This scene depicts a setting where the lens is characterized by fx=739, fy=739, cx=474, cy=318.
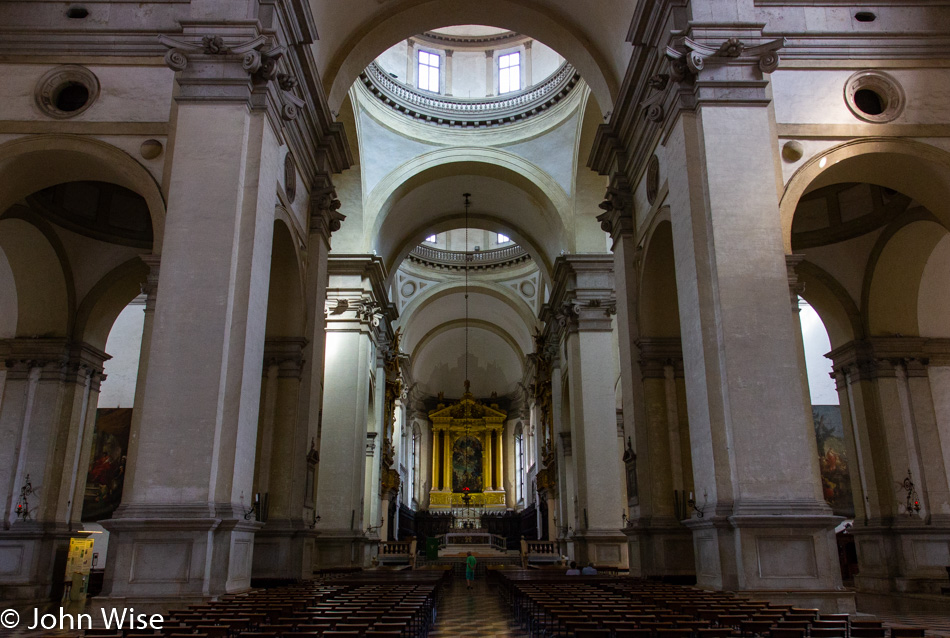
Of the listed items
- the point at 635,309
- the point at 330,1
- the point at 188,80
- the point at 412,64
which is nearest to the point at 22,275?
the point at 188,80

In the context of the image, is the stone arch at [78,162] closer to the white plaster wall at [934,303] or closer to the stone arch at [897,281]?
the stone arch at [897,281]

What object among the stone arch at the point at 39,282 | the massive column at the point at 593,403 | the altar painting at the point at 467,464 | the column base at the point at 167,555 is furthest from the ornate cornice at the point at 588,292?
the altar painting at the point at 467,464

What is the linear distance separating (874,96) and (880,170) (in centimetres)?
110

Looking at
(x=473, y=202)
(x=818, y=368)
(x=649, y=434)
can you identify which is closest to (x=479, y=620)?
(x=649, y=434)

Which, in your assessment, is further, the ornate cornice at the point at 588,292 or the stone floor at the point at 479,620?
the ornate cornice at the point at 588,292

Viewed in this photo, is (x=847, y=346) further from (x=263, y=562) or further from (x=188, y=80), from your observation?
(x=188, y=80)

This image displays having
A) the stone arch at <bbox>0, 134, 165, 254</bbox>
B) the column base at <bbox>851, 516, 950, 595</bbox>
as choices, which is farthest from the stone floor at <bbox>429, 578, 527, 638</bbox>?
the column base at <bbox>851, 516, 950, 595</bbox>

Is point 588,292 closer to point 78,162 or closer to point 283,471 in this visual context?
point 283,471

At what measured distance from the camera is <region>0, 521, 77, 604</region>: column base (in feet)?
41.8

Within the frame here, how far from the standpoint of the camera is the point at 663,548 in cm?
1220

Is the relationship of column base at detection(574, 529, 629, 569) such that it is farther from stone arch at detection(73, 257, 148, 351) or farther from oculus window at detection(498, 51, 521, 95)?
oculus window at detection(498, 51, 521, 95)

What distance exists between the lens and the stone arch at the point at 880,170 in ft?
34.0

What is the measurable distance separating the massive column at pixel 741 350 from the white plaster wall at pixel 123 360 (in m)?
18.5

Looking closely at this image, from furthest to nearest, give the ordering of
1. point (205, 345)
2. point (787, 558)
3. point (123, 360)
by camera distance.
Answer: point (123, 360), point (205, 345), point (787, 558)
